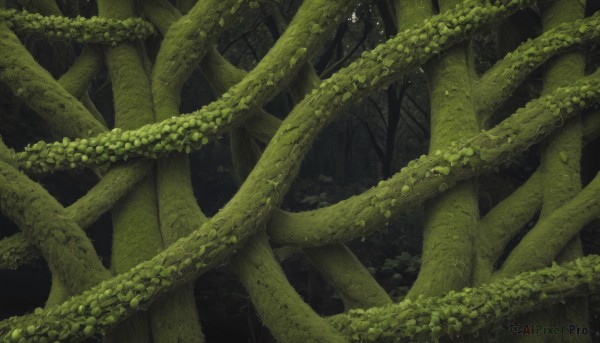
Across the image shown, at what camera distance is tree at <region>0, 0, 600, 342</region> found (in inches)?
115

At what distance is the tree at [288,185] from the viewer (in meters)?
2.91

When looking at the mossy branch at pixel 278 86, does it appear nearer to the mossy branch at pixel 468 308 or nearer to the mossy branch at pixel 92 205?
the mossy branch at pixel 92 205

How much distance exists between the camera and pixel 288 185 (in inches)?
123

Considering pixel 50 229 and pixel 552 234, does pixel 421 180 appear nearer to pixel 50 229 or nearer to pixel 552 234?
pixel 552 234

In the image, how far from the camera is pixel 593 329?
3.71m

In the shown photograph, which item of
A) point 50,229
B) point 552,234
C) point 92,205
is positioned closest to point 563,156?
point 552,234

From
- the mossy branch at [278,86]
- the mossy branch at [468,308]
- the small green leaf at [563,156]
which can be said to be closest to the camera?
the mossy branch at [468,308]

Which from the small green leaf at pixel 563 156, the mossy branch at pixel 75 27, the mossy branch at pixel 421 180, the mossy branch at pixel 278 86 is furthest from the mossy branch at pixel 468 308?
the mossy branch at pixel 75 27

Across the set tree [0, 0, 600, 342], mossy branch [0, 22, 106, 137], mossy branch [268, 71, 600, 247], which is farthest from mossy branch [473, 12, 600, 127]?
mossy branch [0, 22, 106, 137]

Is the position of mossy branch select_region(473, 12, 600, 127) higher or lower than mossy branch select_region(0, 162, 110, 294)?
higher

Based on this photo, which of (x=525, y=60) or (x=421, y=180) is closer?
(x=421, y=180)

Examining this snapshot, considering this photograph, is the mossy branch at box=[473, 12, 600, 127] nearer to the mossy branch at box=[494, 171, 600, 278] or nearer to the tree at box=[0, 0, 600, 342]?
the tree at box=[0, 0, 600, 342]

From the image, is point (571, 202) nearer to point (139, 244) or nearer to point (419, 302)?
point (419, 302)

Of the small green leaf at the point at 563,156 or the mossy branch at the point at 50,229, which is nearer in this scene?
the mossy branch at the point at 50,229
